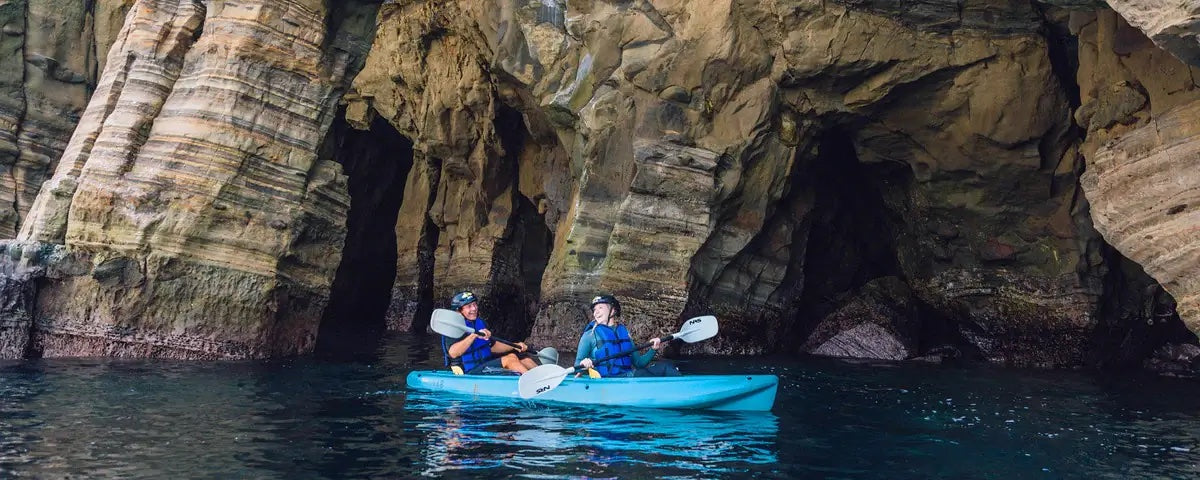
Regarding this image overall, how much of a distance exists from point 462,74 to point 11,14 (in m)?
9.64

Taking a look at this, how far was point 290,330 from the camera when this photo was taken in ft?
47.5

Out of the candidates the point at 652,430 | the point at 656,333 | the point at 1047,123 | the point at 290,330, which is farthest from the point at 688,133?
the point at 652,430

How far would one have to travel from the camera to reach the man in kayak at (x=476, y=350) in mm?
11453

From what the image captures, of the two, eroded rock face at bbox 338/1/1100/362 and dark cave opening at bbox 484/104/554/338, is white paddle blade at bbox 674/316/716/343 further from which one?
dark cave opening at bbox 484/104/554/338

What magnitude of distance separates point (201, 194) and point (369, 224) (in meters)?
16.3

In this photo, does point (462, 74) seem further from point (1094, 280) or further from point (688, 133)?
point (1094, 280)

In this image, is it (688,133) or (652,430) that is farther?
(688,133)

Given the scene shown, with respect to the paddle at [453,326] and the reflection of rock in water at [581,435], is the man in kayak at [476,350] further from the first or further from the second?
the reflection of rock in water at [581,435]

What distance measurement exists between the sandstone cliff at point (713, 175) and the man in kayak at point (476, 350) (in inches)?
143

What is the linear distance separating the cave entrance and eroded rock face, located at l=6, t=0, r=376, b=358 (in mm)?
11288

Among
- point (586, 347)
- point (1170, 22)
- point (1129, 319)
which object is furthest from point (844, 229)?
point (1170, 22)

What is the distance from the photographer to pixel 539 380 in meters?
9.99

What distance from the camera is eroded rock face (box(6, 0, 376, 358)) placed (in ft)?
42.7

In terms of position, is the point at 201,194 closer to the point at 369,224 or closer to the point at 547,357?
the point at 547,357
